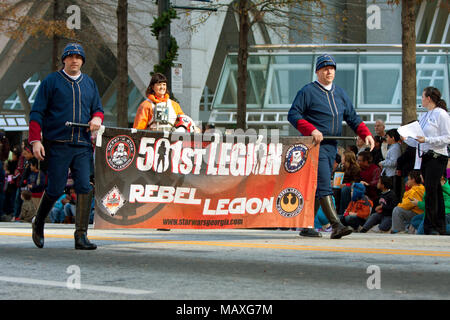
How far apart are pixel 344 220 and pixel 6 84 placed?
27730 mm

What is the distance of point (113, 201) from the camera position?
9.22 meters

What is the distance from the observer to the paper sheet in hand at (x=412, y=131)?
1167cm

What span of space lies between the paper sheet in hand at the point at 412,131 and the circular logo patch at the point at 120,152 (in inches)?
160

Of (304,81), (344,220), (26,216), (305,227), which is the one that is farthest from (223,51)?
(305,227)

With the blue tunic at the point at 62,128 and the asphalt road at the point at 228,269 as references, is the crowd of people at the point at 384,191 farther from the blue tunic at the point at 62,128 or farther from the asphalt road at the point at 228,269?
the blue tunic at the point at 62,128

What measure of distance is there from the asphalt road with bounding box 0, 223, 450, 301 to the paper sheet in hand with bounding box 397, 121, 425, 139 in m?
1.97

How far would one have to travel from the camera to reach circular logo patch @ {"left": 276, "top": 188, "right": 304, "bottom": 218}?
1018cm

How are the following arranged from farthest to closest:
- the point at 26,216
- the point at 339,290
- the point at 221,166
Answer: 1. the point at 26,216
2. the point at 221,166
3. the point at 339,290

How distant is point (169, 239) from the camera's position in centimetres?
1030

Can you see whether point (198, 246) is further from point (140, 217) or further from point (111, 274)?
point (111, 274)

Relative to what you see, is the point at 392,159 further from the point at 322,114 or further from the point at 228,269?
the point at 228,269

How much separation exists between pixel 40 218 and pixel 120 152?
1.12 meters

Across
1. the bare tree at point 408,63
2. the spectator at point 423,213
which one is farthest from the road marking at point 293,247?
the bare tree at point 408,63

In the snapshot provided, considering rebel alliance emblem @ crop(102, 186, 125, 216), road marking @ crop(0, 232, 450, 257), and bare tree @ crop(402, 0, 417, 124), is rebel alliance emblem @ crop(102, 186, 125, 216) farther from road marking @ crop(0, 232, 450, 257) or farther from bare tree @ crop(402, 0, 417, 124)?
bare tree @ crop(402, 0, 417, 124)
